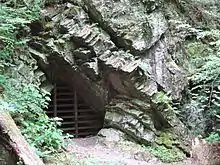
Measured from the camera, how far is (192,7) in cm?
1002

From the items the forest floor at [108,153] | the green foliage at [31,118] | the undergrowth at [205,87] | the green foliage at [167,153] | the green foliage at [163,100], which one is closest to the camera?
the green foliage at [31,118]

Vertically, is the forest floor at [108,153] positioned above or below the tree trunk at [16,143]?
below

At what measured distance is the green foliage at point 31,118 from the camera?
207 inches

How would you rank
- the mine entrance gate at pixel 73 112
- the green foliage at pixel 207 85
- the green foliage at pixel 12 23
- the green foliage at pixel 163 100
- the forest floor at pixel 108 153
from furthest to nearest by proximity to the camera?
1. the mine entrance gate at pixel 73 112
2. the green foliage at pixel 163 100
3. the green foliage at pixel 12 23
4. the forest floor at pixel 108 153
5. the green foliage at pixel 207 85

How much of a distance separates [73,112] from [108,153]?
2.10 m

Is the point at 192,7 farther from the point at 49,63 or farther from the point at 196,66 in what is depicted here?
the point at 49,63

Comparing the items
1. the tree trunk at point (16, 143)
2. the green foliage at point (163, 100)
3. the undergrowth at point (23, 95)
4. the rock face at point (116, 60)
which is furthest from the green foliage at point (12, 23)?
the green foliage at point (163, 100)

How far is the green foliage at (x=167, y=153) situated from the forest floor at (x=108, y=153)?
0.19 metres

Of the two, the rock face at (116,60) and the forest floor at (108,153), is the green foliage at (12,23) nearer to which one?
the rock face at (116,60)

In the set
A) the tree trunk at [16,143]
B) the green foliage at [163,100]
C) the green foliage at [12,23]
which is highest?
the green foliage at [12,23]

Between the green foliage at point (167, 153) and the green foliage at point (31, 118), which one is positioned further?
the green foliage at point (167, 153)

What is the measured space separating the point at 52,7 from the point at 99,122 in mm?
3396

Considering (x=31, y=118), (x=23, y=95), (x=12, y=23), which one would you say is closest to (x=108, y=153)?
(x=31, y=118)

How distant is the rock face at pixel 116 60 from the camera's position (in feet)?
25.4
